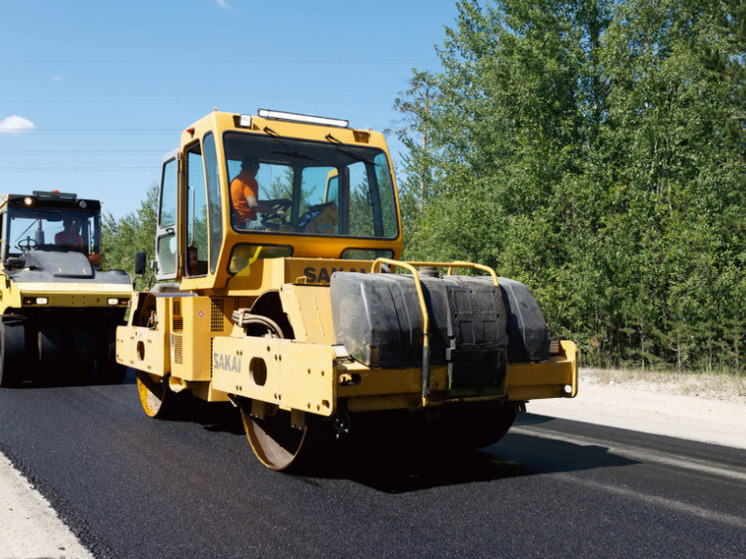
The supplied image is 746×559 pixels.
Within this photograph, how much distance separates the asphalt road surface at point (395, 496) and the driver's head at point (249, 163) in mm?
2341

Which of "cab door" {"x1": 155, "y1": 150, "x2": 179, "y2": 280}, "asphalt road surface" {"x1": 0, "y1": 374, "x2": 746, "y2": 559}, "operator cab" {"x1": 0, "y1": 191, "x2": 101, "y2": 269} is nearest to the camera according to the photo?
"asphalt road surface" {"x1": 0, "y1": 374, "x2": 746, "y2": 559}

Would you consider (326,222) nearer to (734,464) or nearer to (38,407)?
(734,464)

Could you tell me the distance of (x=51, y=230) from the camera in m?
12.2

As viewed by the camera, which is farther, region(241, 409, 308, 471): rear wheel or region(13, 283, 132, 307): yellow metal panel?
region(13, 283, 132, 307): yellow metal panel

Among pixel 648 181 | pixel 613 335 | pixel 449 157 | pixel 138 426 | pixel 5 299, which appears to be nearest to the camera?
pixel 138 426

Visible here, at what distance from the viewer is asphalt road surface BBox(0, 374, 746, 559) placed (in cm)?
376

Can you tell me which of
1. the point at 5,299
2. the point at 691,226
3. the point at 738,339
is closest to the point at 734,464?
the point at 738,339

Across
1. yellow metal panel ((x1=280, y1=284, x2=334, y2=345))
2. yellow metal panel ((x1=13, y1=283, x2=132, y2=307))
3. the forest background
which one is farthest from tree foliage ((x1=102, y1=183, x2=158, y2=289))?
yellow metal panel ((x1=280, y1=284, x2=334, y2=345))

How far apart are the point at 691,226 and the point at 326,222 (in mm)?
8773

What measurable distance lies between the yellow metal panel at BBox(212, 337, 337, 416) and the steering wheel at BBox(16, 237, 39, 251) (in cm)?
765

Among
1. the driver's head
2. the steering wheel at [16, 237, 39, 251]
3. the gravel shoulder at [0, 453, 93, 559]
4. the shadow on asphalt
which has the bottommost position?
the shadow on asphalt

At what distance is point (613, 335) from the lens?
13602 mm

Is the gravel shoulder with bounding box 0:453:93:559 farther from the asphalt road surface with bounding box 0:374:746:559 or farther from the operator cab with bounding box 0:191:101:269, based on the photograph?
the operator cab with bounding box 0:191:101:269

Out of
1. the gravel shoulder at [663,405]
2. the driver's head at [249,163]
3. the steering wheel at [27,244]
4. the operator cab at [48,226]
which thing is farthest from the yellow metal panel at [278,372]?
the steering wheel at [27,244]
